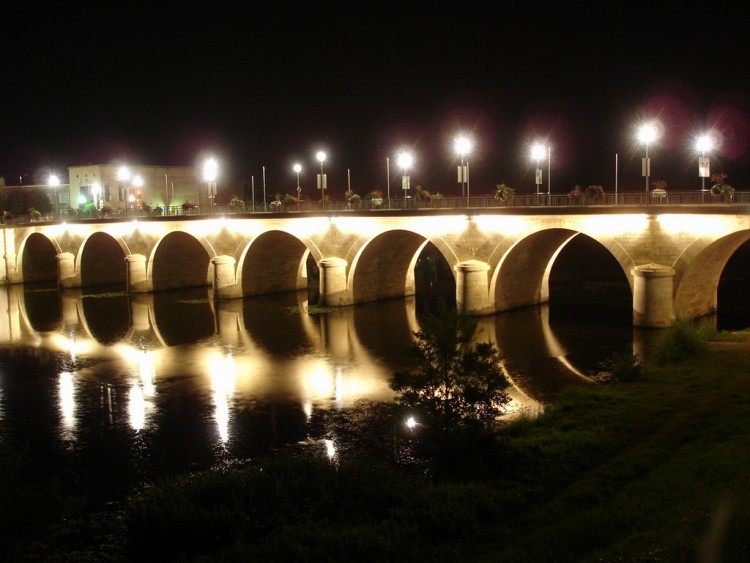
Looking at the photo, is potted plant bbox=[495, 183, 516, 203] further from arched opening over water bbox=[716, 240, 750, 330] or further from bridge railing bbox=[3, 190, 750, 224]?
arched opening over water bbox=[716, 240, 750, 330]

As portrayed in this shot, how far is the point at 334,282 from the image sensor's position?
4288cm

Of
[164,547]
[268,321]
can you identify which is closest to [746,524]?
[164,547]

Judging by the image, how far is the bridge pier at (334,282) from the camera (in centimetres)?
4288

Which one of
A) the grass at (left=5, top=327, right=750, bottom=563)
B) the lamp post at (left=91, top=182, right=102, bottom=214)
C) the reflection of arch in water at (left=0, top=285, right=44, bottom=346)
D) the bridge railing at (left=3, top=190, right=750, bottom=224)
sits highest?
the lamp post at (left=91, top=182, right=102, bottom=214)

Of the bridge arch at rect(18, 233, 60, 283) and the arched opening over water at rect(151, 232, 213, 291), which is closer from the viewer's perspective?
the arched opening over water at rect(151, 232, 213, 291)

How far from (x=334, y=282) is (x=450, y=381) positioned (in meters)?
26.2

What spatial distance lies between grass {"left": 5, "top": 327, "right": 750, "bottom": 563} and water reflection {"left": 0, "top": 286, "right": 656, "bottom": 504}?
325 cm

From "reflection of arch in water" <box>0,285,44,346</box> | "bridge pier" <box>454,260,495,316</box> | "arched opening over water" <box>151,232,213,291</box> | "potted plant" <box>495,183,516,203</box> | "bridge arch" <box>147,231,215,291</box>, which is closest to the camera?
"potted plant" <box>495,183,516,203</box>

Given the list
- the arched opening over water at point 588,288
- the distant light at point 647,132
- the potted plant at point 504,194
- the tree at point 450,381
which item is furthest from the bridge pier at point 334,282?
the tree at point 450,381

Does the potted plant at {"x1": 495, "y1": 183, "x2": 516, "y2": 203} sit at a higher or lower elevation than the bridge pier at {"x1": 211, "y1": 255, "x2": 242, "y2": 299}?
higher

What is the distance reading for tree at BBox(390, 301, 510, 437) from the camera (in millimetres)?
16844

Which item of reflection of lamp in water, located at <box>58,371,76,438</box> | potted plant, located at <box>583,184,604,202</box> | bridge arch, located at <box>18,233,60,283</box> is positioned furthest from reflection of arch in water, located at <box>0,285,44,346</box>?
potted plant, located at <box>583,184,604,202</box>

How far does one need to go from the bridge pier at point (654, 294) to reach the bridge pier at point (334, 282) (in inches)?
643

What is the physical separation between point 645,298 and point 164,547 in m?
23.1
